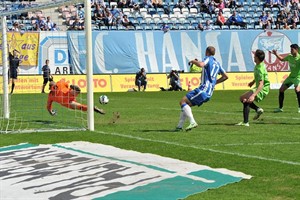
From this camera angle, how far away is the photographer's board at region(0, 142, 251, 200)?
8695 mm

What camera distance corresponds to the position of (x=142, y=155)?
11.7m

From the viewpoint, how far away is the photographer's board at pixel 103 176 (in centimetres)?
870

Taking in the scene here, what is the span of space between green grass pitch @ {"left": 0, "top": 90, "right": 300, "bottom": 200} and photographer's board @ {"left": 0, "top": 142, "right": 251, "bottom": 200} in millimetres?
388

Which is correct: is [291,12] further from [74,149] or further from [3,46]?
[74,149]

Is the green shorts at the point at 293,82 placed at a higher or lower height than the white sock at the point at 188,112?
higher

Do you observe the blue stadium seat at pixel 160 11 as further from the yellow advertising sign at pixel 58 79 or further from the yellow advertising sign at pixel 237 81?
the yellow advertising sign at pixel 58 79

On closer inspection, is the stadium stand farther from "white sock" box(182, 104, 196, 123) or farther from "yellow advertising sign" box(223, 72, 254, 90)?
"white sock" box(182, 104, 196, 123)

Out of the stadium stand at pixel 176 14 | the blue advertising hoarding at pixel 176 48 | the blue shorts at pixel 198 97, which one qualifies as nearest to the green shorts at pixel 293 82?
the blue shorts at pixel 198 97

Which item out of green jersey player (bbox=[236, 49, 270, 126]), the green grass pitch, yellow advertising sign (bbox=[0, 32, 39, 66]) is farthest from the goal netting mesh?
green jersey player (bbox=[236, 49, 270, 126])

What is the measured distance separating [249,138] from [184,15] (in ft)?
120

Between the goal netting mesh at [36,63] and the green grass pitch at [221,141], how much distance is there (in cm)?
59

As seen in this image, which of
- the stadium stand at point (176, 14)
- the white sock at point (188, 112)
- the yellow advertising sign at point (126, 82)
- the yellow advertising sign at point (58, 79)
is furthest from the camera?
the stadium stand at point (176, 14)

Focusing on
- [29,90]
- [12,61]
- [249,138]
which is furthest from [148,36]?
[249,138]

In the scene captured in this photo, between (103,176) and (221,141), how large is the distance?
15.6 ft
